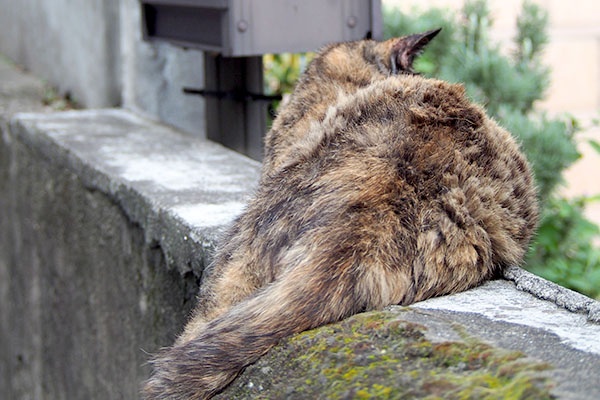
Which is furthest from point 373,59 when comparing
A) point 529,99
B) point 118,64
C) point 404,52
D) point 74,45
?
point 74,45

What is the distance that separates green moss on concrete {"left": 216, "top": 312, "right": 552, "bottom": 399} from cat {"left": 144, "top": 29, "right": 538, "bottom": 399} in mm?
49

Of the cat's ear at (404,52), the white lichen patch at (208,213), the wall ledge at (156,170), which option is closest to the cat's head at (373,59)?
the cat's ear at (404,52)

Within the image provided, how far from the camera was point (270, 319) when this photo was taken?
1397mm

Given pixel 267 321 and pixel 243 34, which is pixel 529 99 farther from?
pixel 267 321

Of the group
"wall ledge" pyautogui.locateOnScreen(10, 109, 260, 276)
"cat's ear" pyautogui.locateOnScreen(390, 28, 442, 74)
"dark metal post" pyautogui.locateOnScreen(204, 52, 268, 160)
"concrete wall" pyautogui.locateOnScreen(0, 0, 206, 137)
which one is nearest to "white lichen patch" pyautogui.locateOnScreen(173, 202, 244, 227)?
"wall ledge" pyautogui.locateOnScreen(10, 109, 260, 276)

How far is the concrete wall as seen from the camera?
3.89m

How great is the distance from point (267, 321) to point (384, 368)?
277 millimetres

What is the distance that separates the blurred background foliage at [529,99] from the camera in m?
3.53

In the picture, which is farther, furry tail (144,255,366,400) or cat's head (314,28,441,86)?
cat's head (314,28,441,86)

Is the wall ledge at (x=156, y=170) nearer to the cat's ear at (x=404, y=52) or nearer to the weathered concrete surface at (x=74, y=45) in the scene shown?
the weathered concrete surface at (x=74, y=45)

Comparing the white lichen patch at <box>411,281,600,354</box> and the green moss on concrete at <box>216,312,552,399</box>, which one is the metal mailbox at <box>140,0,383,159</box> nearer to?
the white lichen patch at <box>411,281,600,354</box>

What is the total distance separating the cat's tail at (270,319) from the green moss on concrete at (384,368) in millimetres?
26

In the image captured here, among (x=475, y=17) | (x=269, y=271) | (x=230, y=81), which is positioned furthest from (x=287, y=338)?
(x=475, y=17)

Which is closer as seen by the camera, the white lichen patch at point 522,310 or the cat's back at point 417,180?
the white lichen patch at point 522,310
